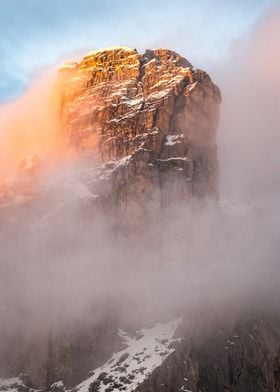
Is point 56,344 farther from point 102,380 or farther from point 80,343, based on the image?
point 102,380

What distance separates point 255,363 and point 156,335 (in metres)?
32.8

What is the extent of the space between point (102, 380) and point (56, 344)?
21.8 metres

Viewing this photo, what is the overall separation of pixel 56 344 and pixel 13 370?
15.5 meters

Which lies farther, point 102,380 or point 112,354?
point 112,354

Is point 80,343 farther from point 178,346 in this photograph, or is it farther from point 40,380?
point 178,346

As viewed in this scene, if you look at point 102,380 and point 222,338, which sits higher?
point 222,338

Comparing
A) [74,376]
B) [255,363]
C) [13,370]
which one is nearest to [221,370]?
[255,363]

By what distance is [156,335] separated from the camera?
7869 inches

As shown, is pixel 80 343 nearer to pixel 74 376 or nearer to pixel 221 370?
pixel 74 376

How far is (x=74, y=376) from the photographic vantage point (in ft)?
627

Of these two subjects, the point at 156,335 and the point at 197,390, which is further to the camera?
the point at 156,335

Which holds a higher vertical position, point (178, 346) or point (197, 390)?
point (178, 346)

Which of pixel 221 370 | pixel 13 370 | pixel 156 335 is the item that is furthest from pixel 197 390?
pixel 13 370

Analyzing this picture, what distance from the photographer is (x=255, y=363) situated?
7382 inches
